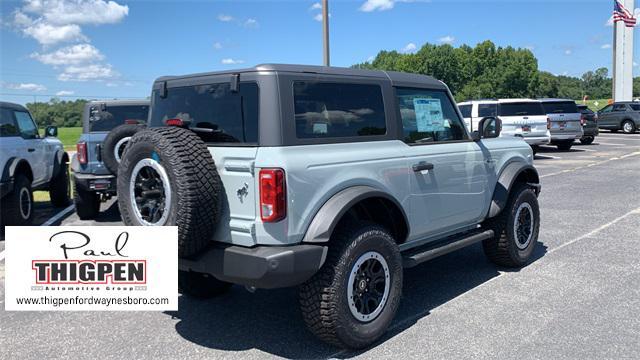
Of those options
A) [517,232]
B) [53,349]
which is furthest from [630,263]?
[53,349]

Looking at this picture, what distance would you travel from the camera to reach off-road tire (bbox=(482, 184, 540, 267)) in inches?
213

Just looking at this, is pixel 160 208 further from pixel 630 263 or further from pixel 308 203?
pixel 630 263

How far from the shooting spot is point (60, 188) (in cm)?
1022

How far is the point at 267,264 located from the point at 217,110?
3.97 ft

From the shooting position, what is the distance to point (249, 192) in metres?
3.45

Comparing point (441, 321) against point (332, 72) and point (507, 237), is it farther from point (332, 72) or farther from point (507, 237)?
point (332, 72)

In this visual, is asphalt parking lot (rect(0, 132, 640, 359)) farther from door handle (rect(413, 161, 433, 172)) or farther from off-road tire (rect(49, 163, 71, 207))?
off-road tire (rect(49, 163, 71, 207))

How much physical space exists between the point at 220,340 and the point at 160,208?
1101 millimetres

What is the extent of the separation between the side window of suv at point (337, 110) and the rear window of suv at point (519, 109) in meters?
13.6

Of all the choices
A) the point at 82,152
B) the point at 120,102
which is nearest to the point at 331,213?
the point at 82,152

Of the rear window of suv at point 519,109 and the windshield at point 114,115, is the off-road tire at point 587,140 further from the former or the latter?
the windshield at point 114,115

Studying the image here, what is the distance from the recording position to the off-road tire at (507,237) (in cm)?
542

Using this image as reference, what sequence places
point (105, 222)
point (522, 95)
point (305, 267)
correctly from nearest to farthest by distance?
1. point (305, 267)
2. point (105, 222)
3. point (522, 95)

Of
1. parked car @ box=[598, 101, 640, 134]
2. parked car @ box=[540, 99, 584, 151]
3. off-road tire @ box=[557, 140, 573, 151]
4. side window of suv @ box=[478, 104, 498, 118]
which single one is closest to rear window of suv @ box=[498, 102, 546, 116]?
side window of suv @ box=[478, 104, 498, 118]
